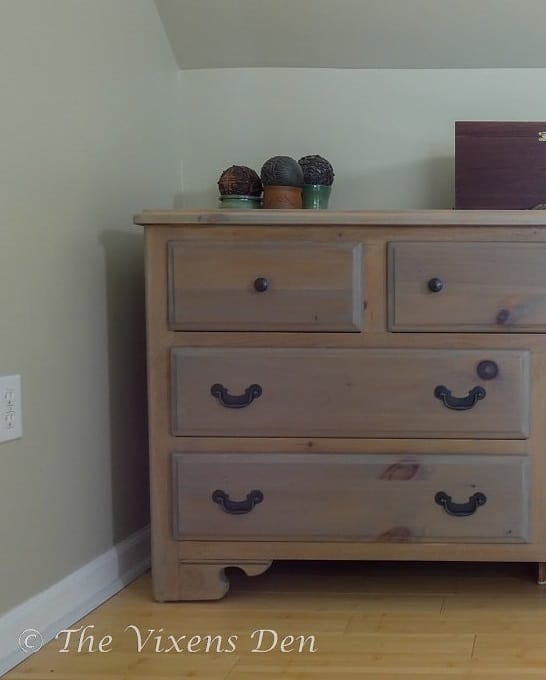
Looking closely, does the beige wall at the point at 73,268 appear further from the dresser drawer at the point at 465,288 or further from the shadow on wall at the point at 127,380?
the dresser drawer at the point at 465,288

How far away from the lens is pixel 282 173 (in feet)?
6.63

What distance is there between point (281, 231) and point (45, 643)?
0.86 m

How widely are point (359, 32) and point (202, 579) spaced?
133 cm

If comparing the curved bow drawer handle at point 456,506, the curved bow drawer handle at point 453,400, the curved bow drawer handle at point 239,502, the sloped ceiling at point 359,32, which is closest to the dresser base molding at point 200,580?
the curved bow drawer handle at point 239,502

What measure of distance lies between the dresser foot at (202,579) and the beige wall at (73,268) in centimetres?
20

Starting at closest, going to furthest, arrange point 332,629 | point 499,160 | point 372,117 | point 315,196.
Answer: point 332,629 → point 499,160 → point 315,196 → point 372,117

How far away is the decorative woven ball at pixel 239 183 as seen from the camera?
2.07m

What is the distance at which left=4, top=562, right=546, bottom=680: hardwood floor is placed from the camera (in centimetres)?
147

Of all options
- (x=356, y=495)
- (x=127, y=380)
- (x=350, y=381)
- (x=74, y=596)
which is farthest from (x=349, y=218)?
(x=74, y=596)

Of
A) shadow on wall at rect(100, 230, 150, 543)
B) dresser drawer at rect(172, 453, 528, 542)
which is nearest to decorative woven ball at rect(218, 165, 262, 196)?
shadow on wall at rect(100, 230, 150, 543)

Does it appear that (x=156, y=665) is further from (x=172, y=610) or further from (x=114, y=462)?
(x=114, y=462)

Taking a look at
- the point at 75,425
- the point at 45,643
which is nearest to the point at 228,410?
the point at 75,425

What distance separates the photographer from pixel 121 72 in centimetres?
201

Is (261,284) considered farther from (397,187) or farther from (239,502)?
(397,187)
